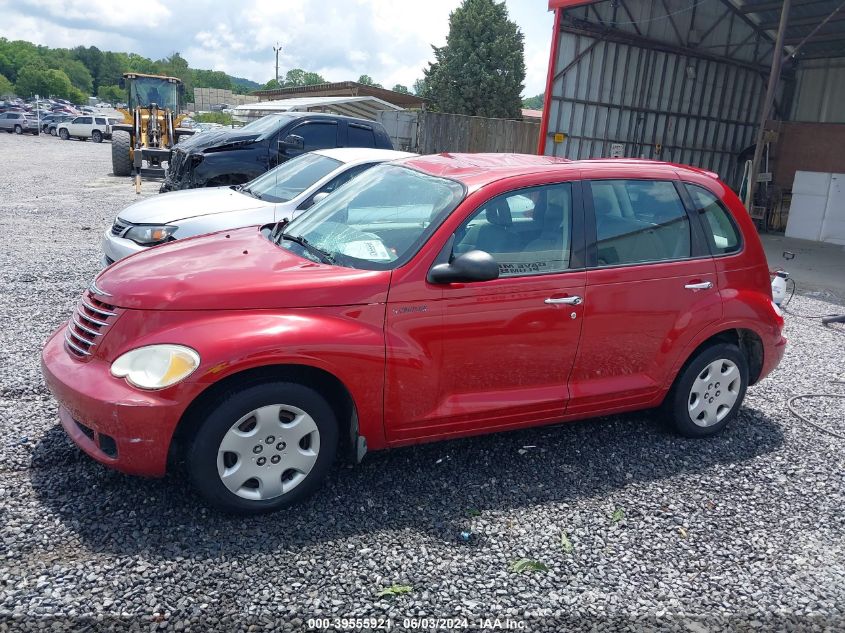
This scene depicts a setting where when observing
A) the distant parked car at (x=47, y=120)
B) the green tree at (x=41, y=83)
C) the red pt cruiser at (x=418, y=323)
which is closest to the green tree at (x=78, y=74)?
the green tree at (x=41, y=83)

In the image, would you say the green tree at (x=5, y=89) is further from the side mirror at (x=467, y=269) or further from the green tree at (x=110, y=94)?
the side mirror at (x=467, y=269)

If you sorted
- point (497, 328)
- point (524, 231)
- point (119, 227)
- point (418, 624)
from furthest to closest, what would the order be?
point (119, 227), point (524, 231), point (497, 328), point (418, 624)

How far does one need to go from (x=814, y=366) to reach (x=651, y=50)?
1360 cm

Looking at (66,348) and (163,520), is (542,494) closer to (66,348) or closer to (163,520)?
(163,520)

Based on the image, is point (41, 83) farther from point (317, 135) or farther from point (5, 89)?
point (317, 135)

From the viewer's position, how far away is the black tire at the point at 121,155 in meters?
20.8

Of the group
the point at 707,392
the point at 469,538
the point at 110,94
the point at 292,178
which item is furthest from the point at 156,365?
the point at 110,94

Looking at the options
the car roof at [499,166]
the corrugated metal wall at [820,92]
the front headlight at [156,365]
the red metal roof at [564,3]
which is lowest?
the front headlight at [156,365]

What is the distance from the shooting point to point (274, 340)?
10.5ft

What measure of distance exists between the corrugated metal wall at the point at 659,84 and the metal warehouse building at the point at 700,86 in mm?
28

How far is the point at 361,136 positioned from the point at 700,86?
12.0m

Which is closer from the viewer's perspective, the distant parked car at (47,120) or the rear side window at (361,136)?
the rear side window at (361,136)

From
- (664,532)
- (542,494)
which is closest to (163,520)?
(542,494)

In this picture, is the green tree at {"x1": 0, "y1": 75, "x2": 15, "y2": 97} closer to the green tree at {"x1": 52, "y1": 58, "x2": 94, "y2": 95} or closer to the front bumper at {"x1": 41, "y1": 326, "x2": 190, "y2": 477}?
the green tree at {"x1": 52, "y1": 58, "x2": 94, "y2": 95}
